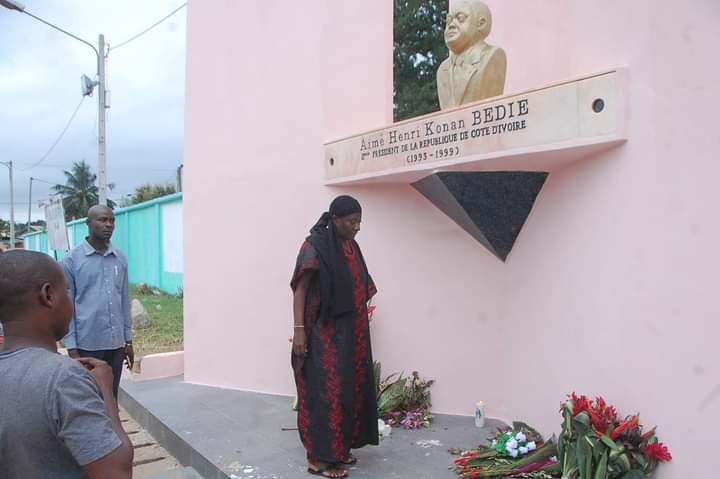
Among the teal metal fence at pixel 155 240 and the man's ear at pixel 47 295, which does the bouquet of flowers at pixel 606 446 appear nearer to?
the man's ear at pixel 47 295

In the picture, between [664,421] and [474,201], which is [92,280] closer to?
[474,201]

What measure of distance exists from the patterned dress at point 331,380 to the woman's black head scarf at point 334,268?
45 millimetres

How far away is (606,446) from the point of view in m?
2.61

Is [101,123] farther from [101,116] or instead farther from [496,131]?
[496,131]

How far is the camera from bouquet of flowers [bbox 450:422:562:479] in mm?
3035

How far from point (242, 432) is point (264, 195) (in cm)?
199

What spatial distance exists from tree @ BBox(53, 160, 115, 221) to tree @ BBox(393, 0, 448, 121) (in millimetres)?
42110

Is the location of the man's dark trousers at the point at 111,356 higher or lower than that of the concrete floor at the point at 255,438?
higher

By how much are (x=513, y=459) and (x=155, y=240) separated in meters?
13.4

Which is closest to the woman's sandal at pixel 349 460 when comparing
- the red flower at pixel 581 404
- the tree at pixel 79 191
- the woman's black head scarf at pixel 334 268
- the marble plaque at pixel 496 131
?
the woman's black head scarf at pixel 334 268

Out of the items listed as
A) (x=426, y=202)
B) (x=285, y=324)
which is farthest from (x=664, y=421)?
(x=285, y=324)

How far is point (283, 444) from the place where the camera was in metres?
3.78

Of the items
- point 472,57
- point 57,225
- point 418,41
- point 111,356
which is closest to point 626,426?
point 472,57

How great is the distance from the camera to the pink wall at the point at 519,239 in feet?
Result: 8.14
